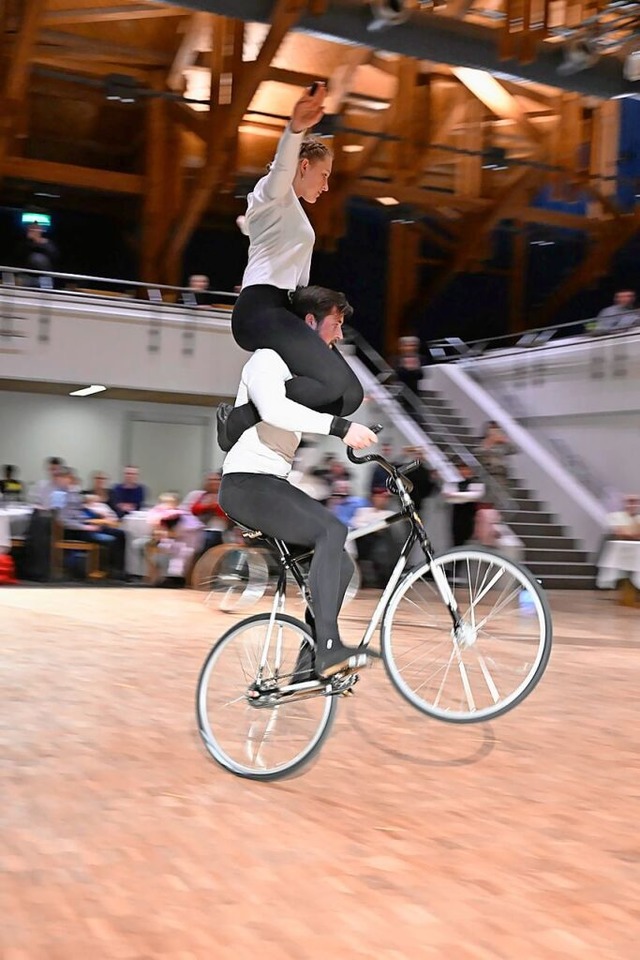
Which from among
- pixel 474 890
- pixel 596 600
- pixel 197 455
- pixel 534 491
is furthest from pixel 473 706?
pixel 197 455

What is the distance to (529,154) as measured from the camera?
2153 cm

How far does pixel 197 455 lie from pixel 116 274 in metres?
4.45

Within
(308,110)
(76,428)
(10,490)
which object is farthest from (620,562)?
(76,428)

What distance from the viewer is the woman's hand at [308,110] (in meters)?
3.67

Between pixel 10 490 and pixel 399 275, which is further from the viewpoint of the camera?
pixel 399 275

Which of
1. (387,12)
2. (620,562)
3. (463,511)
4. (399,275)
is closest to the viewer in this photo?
(620,562)

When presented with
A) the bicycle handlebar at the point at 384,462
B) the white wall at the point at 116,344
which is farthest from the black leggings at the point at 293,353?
the white wall at the point at 116,344

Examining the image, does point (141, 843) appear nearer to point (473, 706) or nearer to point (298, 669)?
point (298, 669)

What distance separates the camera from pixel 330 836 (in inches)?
123

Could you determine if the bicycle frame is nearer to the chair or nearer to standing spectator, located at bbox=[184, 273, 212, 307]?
the chair

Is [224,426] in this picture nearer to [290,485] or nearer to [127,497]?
[290,485]

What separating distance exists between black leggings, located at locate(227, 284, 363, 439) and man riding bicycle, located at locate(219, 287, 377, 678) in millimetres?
39

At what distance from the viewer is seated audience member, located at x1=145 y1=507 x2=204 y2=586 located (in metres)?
12.6

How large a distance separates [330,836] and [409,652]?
83 centimetres
